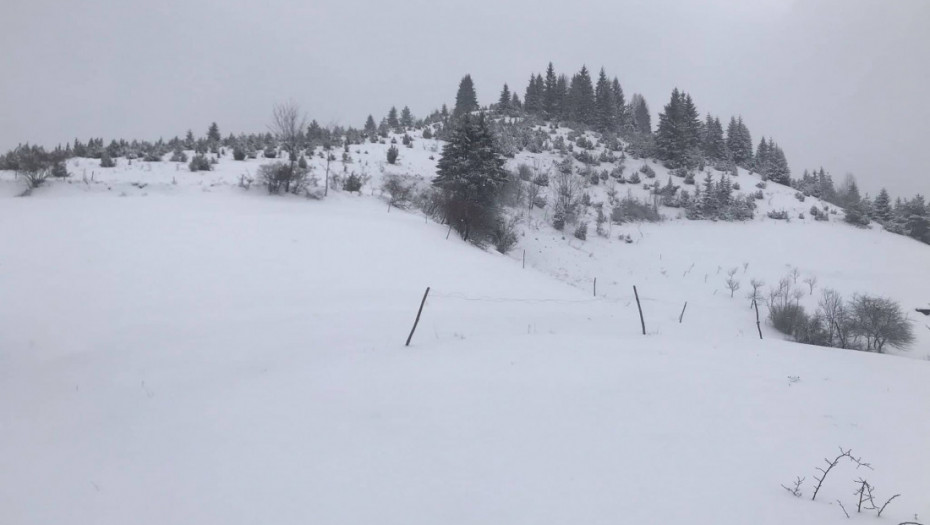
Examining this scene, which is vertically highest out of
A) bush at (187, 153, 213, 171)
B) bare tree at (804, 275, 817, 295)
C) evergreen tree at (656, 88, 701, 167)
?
evergreen tree at (656, 88, 701, 167)

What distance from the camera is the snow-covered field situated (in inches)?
167

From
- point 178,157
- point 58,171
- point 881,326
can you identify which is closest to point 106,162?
point 58,171

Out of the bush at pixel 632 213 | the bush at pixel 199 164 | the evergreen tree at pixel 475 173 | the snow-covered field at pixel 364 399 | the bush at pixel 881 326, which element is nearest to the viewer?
the snow-covered field at pixel 364 399

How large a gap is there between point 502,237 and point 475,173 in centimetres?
432

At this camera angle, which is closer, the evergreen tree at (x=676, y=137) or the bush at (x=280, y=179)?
the bush at (x=280, y=179)

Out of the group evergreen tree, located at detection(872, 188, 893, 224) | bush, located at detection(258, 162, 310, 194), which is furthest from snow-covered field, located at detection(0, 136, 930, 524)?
evergreen tree, located at detection(872, 188, 893, 224)

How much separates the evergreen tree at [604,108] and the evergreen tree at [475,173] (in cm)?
3269

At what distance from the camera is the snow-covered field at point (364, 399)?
13.9 feet

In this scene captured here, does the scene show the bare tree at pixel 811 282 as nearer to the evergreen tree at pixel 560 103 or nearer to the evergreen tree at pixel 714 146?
the evergreen tree at pixel 714 146

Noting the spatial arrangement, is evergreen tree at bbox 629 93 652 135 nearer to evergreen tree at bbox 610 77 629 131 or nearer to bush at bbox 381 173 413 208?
evergreen tree at bbox 610 77 629 131

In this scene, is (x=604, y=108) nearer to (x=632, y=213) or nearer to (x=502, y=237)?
(x=632, y=213)

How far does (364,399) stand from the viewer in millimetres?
6160

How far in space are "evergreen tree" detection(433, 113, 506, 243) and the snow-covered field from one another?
1083 cm

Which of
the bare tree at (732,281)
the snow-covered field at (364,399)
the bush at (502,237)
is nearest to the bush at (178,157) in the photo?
the snow-covered field at (364,399)
